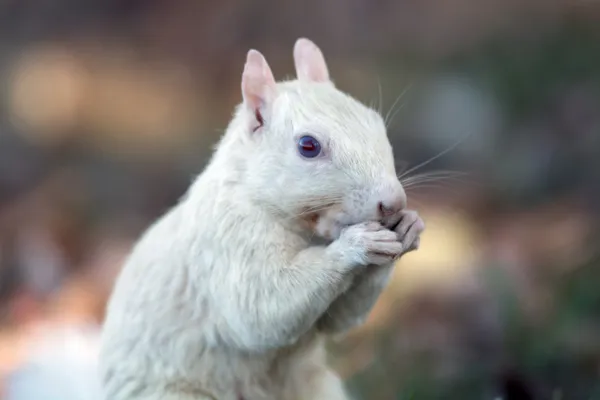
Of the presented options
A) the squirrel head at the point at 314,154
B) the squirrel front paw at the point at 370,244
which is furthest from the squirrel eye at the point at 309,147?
the squirrel front paw at the point at 370,244

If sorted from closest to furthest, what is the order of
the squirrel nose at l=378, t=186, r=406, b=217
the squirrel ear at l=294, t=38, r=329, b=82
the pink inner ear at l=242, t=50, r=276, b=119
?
the squirrel nose at l=378, t=186, r=406, b=217, the pink inner ear at l=242, t=50, r=276, b=119, the squirrel ear at l=294, t=38, r=329, b=82

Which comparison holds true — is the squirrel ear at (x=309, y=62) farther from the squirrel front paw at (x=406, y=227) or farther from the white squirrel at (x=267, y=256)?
the squirrel front paw at (x=406, y=227)

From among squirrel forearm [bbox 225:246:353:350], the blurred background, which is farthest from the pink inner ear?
the blurred background

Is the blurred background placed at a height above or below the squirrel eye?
below

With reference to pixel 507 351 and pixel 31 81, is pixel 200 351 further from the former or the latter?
pixel 31 81

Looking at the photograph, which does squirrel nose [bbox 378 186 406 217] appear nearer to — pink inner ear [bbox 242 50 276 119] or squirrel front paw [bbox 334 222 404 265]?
squirrel front paw [bbox 334 222 404 265]

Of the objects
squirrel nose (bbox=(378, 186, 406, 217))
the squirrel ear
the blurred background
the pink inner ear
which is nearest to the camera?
squirrel nose (bbox=(378, 186, 406, 217))

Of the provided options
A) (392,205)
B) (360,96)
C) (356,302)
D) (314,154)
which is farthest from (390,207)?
(360,96)

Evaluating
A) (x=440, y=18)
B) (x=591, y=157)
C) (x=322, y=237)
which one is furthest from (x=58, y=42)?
(x=322, y=237)
